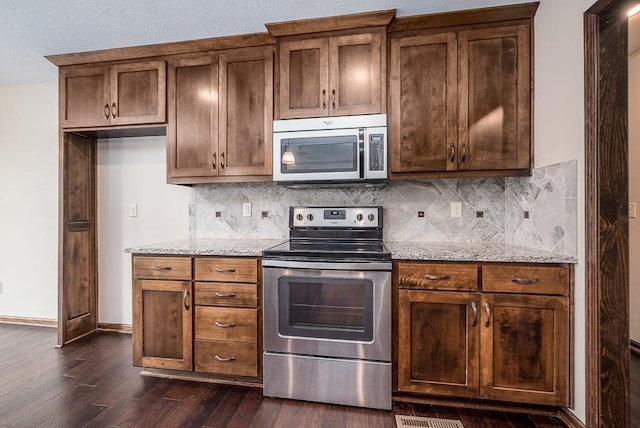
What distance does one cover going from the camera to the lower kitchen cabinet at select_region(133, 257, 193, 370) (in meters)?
2.15

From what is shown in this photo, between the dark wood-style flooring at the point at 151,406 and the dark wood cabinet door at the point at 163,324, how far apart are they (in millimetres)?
161

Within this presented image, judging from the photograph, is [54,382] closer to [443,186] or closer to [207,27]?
[207,27]

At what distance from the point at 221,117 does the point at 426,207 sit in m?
1.72

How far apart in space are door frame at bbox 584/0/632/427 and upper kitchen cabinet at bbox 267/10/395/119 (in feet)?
3.65

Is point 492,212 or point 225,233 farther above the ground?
point 492,212

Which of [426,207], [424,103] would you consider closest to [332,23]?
[424,103]

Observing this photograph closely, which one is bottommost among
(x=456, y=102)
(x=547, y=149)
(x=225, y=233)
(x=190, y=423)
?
(x=190, y=423)

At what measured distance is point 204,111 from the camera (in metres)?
2.48

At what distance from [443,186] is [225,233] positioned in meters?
1.86

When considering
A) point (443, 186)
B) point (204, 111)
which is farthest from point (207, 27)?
point (443, 186)

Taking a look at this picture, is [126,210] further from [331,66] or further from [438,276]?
[438,276]

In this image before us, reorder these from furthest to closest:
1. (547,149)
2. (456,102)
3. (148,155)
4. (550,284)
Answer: (148,155)
(456,102)
(547,149)
(550,284)

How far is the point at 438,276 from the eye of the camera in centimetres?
188

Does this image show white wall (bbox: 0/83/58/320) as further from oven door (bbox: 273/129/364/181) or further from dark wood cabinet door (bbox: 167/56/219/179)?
oven door (bbox: 273/129/364/181)
